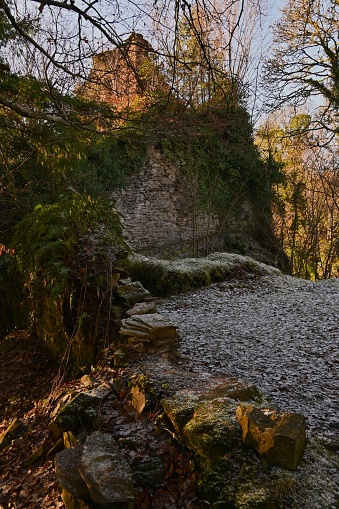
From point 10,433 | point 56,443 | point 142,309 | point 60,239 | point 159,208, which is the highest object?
point 159,208

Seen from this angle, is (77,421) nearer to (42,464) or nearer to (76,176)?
(42,464)

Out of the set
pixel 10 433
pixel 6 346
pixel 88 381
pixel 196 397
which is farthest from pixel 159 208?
pixel 196 397

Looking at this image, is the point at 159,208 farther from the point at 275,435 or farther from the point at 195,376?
the point at 275,435

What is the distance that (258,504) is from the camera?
1944 millimetres

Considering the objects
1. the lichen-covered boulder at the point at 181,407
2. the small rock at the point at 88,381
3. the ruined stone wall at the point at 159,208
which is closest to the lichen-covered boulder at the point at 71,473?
the lichen-covered boulder at the point at 181,407

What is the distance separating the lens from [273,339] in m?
4.85

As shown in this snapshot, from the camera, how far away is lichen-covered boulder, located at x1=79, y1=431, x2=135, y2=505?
7.03ft

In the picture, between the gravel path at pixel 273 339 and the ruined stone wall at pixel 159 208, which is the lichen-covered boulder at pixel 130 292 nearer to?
the gravel path at pixel 273 339

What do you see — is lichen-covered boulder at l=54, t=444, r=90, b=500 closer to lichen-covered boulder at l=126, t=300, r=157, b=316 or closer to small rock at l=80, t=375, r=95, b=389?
small rock at l=80, t=375, r=95, b=389

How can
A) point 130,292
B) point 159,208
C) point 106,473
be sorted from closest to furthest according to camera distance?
point 106,473 < point 130,292 < point 159,208

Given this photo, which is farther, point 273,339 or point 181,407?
point 273,339

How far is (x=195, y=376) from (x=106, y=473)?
4.31 ft

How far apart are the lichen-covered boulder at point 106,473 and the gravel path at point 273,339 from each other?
1399 mm

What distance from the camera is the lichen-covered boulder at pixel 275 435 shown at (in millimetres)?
2133
